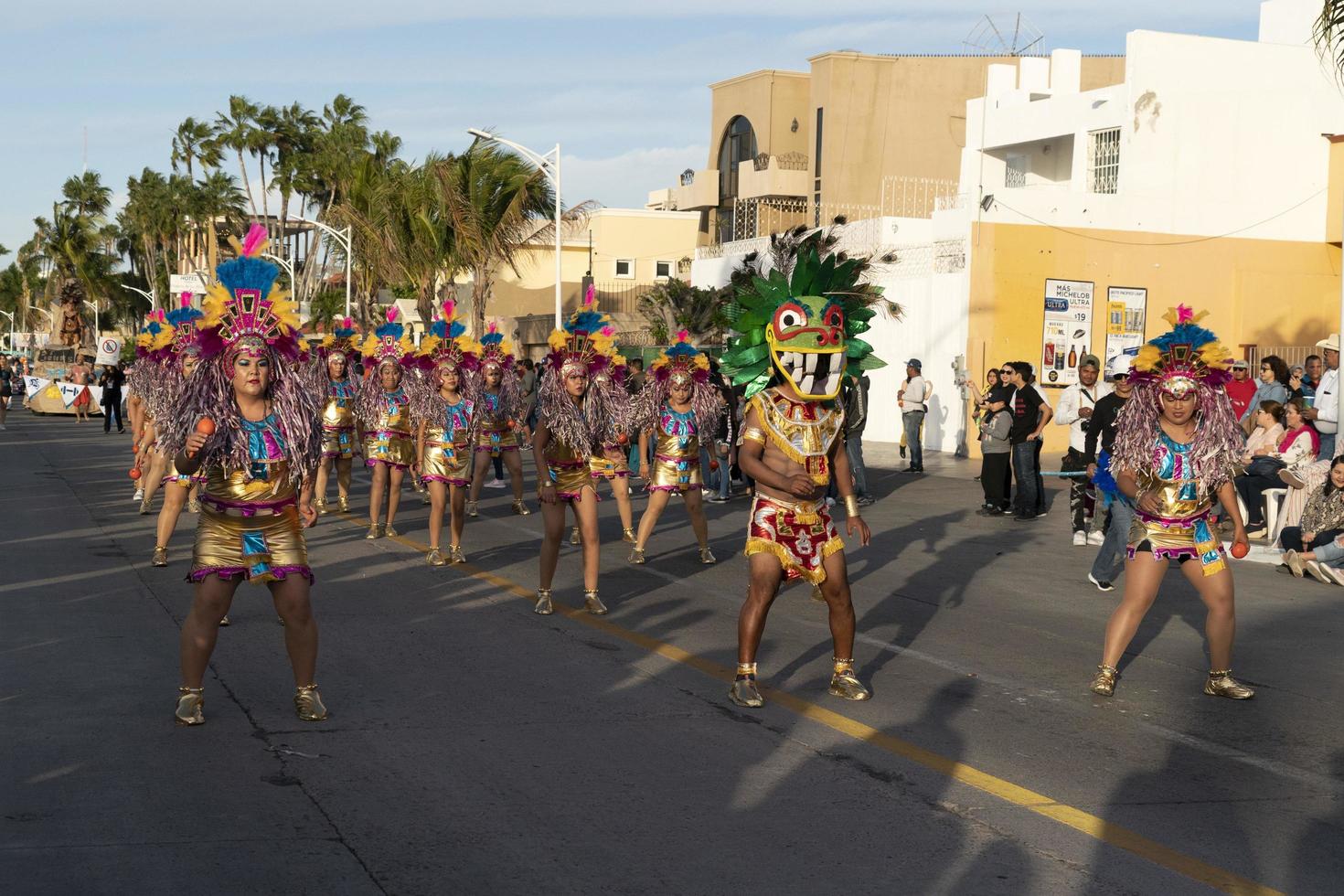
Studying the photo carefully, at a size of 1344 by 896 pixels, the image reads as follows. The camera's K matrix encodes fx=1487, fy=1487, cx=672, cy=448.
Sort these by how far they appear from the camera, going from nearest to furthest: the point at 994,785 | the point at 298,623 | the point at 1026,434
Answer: the point at 994,785
the point at 298,623
the point at 1026,434

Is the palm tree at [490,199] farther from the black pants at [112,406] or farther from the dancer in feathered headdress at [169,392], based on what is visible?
the dancer in feathered headdress at [169,392]

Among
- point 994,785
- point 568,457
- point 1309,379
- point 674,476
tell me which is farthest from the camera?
point 1309,379

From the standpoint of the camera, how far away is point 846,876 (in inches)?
194

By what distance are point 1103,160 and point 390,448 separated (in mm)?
20369

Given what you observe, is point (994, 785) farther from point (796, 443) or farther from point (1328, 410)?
point (1328, 410)

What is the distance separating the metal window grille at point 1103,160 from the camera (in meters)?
30.2

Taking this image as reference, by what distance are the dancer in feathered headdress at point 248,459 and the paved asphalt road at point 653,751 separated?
0.46 meters

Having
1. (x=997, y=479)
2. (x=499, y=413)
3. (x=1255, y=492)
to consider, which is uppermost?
(x=499, y=413)

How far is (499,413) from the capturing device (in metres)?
17.4

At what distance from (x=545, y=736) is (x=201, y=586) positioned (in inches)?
68.1

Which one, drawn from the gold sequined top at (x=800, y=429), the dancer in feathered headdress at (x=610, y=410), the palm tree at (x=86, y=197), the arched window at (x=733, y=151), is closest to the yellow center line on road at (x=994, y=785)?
the gold sequined top at (x=800, y=429)

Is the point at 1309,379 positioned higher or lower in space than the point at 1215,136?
lower

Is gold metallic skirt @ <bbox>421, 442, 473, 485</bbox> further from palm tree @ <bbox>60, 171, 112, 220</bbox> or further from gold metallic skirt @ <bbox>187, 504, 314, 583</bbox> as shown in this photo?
palm tree @ <bbox>60, 171, 112, 220</bbox>

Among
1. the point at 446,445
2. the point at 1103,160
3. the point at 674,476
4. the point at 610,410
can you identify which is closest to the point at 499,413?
the point at 446,445
